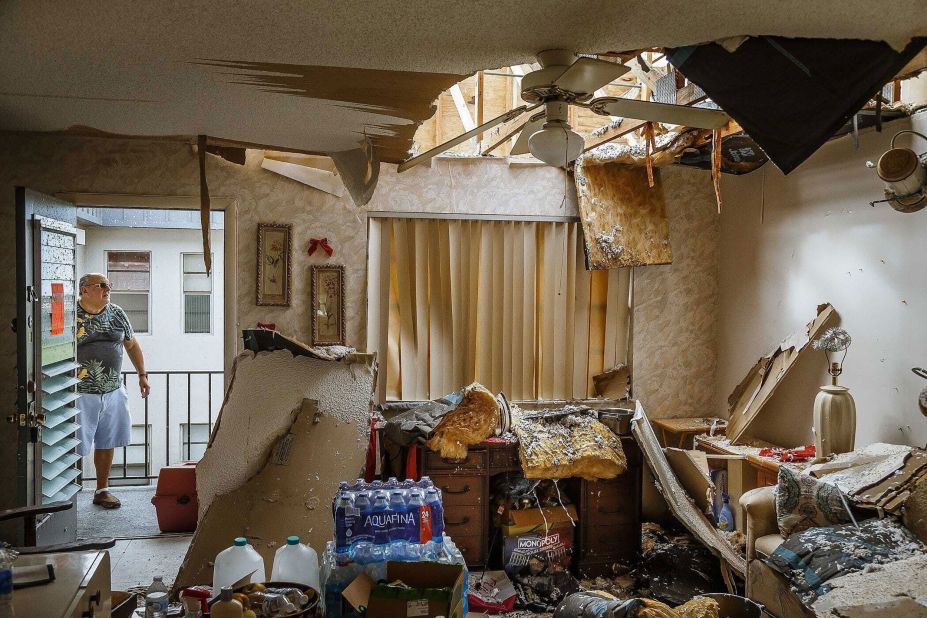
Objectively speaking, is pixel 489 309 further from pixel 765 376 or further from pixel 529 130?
pixel 529 130

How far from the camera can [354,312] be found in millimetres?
4574

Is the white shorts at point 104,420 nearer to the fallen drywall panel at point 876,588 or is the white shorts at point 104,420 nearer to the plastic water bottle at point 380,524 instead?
the plastic water bottle at point 380,524

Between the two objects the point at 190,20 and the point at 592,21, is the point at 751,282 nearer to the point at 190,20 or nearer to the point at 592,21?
the point at 592,21

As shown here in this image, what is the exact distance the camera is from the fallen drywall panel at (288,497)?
10.7ft

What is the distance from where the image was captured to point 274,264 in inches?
175

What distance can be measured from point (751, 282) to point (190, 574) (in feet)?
12.5

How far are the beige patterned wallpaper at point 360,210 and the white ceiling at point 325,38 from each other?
137 centimetres

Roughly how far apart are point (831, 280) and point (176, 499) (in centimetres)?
428

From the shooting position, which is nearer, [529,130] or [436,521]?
[436,521]

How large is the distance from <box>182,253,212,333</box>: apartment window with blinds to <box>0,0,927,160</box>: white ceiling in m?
8.29

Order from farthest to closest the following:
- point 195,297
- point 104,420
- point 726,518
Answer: point 195,297
point 104,420
point 726,518

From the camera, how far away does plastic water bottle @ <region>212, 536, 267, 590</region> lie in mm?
2322

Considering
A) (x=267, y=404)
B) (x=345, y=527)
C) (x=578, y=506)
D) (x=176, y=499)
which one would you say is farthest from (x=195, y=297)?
(x=345, y=527)

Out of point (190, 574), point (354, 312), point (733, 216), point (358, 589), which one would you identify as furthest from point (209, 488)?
point (733, 216)
